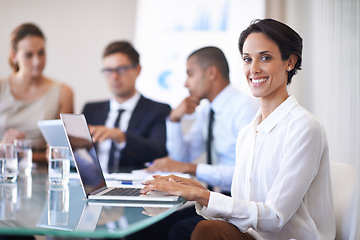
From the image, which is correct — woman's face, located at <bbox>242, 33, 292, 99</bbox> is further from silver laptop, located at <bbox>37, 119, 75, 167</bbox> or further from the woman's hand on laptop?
silver laptop, located at <bbox>37, 119, 75, 167</bbox>

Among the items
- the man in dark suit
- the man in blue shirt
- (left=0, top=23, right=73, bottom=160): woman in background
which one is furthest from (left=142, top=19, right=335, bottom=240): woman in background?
(left=0, top=23, right=73, bottom=160): woman in background

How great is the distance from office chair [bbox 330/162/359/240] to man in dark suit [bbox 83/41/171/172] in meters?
1.58

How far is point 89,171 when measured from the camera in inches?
64.0

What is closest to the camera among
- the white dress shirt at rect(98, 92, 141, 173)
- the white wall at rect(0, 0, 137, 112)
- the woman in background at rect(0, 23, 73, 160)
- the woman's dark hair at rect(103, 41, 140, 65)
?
the white dress shirt at rect(98, 92, 141, 173)

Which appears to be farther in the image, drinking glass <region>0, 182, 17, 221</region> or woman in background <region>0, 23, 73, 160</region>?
woman in background <region>0, 23, 73, 160</region>

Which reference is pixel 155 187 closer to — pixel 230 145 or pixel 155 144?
pixel 230 145

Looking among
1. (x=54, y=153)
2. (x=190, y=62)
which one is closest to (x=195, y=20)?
(x=190, y=62)

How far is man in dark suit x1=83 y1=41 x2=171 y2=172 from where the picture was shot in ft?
10.7

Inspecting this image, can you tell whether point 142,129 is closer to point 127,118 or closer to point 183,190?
point 127,118

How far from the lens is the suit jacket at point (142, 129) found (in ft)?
10.6

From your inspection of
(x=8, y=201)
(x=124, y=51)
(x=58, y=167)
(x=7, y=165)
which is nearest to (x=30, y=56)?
(x=124, y=51)

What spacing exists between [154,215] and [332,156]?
8.71 ft

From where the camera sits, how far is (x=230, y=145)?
2.84 meters

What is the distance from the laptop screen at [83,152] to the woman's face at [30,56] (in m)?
2.95
